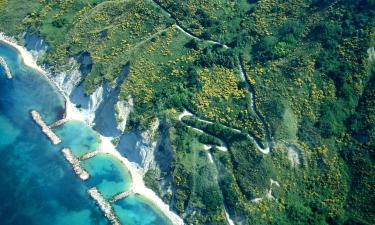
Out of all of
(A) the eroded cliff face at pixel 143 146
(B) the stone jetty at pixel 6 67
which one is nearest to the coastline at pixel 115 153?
(A) the eroded cliff face at pixel 143 146

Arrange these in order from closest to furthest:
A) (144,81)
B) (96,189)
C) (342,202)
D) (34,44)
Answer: (342,202), (96,189), (144,81), (34,44)

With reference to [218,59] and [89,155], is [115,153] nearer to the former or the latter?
[89,155]

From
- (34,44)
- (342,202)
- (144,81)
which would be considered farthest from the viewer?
(34,44)

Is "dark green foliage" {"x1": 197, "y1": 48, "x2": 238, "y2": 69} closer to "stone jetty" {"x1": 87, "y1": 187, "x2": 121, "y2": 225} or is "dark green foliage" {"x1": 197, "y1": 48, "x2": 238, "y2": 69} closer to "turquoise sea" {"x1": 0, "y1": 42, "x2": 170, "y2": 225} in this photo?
"turquoise sea" {"x1": 0, "y1": 42, "x2": 170, "y2": 225}

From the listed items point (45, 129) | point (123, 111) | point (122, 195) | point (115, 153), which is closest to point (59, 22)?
point (45, 129)

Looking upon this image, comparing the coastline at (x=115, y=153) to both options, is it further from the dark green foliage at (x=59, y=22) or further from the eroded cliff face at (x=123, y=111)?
the dark green foliage at (x=59, y=22)

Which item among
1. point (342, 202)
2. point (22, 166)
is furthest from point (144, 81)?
point (342, 202)

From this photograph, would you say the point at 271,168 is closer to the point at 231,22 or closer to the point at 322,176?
the point at 322,176

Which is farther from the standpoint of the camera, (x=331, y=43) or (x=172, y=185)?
(x=331, y=43)
